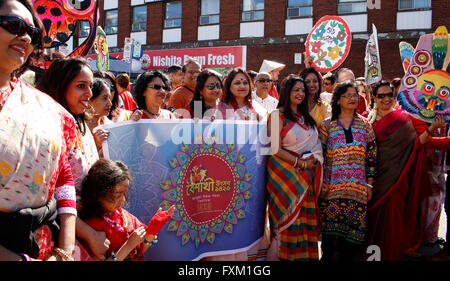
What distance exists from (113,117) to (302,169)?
5.09ft

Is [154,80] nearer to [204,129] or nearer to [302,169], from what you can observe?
[204,129]

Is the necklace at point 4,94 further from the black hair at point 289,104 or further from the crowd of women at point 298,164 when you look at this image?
the black hair at point 289,104

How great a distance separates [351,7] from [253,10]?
363 cm

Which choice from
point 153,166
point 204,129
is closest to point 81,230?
point 153,166

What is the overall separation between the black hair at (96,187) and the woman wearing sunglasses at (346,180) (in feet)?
6.23

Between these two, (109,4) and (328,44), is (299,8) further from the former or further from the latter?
(109,4)

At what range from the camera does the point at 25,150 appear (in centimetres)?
123

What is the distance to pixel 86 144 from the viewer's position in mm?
1929

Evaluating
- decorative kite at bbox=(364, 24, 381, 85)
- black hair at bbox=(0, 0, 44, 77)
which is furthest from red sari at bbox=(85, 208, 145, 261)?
decorative kite at bbox=(364, 24, 381, 85)

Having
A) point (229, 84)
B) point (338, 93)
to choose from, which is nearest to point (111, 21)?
point (229, 84)

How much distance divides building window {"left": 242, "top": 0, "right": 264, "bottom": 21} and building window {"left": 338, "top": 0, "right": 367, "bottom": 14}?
114 inches

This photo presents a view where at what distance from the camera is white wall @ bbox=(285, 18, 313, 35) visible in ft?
44.6

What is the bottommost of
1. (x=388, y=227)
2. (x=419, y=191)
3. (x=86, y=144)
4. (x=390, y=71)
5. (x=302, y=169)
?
(x=388, y=227)

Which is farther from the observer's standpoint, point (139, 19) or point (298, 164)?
point (139, 19)
